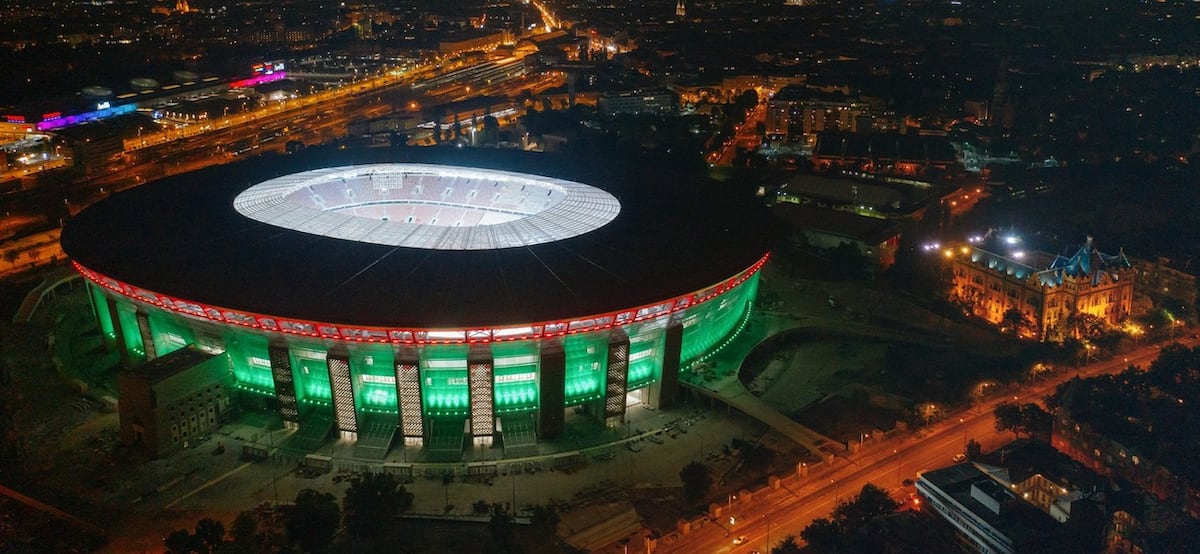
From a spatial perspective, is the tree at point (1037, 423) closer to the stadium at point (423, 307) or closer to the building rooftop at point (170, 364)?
the stadium at point (423, 307)

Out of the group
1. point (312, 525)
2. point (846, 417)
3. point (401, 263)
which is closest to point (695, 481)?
point (846, 417)

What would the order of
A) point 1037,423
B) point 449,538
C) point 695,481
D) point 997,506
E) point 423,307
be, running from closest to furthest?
point 997,506, point 449,538, point 695,481, point 423,307, point 1037,423

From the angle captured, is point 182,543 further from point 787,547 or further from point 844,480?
point 844,480

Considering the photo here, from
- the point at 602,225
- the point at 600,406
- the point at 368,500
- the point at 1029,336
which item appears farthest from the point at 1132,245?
the point at 368,500

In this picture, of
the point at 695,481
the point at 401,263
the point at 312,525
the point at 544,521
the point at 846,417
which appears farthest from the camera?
the point at 846,417

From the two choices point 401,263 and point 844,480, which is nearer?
point 844,480

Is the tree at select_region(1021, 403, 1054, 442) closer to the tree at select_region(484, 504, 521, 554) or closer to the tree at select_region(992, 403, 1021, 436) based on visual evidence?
the tree at select_region(992, 403, 1021, 436)

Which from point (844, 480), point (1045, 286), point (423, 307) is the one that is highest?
point (423, 307)
